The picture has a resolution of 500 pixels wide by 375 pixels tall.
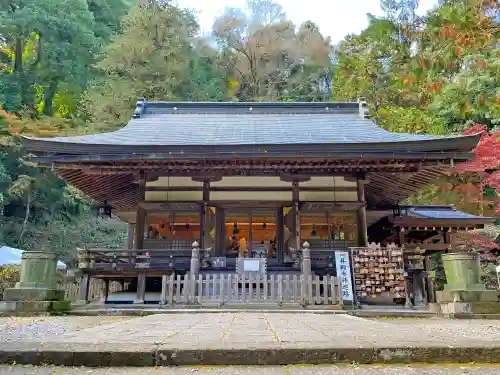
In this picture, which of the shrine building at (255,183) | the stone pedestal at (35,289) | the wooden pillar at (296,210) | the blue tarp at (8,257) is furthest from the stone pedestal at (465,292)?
the blue tarp at (8,257)

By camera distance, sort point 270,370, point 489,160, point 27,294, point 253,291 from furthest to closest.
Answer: point 489,160, point 253,291, point 27,294, point 270,370

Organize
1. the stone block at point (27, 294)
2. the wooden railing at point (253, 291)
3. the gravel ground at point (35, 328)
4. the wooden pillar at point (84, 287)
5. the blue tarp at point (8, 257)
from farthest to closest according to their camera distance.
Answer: the blue tarp at point (8, 257) < the wooden pillar at point (84, 287) < the wooden railing at point (253, 291) < the stone block at point (27, 294) < the gravel ground at point (35, 328)

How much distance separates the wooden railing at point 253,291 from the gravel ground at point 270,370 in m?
5.47

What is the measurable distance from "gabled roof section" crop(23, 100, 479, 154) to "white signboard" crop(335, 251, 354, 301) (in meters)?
2.57

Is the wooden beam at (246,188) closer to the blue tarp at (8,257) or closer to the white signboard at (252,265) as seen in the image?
the white signboard at (252,265)

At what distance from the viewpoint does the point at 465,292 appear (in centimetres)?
755

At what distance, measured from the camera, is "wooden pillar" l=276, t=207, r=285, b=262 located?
1185cm

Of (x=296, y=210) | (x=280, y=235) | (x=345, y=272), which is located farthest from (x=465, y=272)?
(x=280, y=235)

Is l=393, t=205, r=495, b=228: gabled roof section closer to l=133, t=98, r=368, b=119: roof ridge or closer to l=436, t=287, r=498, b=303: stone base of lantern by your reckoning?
l=133, t=98, r=368, b=119: roof ridge

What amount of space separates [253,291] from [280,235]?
3523 mm

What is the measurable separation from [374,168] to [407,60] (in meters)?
4.90

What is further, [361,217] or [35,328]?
[361,217]

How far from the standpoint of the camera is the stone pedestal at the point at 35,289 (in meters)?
7.57

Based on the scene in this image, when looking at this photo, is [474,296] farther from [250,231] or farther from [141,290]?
[141,290]
